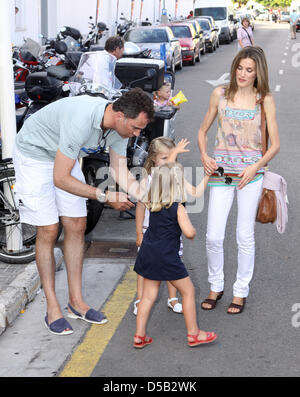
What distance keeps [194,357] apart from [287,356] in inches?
23.4

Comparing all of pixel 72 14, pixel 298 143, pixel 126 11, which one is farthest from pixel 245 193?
pixel 126 11

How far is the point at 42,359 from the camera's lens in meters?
4.40

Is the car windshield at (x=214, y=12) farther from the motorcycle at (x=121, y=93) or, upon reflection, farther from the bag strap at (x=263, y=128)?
the bag strap at (x=263, y=128)

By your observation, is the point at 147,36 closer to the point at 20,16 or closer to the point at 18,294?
the point at 20,16

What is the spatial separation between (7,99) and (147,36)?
17.1m

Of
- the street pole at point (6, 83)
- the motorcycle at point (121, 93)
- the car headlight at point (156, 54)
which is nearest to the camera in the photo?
the street pole at point (6, 83)

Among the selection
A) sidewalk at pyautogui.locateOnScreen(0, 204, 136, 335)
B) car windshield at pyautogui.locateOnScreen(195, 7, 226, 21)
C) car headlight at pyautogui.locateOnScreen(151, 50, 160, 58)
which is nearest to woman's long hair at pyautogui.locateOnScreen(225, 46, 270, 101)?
sidewalk at pyautogui.locateOnScreen(0, 204, 136, 335)

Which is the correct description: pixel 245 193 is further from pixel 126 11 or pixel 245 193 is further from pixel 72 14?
pixel 126 11

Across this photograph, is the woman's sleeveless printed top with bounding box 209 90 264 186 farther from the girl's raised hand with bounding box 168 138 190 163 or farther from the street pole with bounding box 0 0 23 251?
the street pole with bounding box 0 0 23 251

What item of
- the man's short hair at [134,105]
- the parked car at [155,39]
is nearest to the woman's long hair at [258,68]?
the man's short hair at [134,105]

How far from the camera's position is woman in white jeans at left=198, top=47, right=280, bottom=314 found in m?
4.87

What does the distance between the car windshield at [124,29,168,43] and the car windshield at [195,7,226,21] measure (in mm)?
18230

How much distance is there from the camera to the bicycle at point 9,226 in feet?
19.9

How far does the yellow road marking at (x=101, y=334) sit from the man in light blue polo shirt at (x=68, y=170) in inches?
5.0
